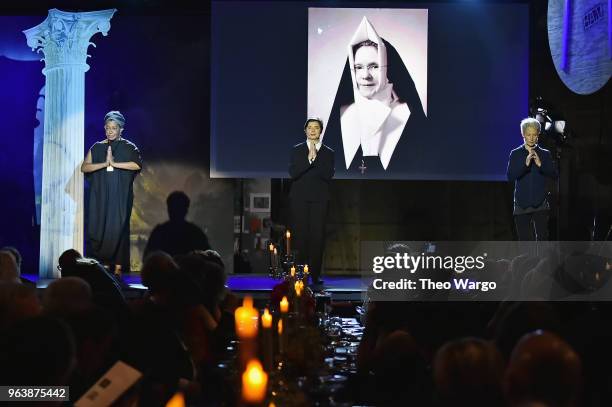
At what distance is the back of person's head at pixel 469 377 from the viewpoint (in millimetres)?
1716

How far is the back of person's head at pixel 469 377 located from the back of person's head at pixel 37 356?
78 cm

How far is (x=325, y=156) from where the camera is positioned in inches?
309

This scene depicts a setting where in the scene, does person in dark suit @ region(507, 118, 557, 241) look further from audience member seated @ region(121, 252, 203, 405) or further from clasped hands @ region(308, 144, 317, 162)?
audience member seated @ region(121, 252, 203, 405)

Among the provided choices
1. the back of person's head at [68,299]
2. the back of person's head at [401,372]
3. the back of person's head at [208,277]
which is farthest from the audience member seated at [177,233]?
the back of person's head at [68,299]

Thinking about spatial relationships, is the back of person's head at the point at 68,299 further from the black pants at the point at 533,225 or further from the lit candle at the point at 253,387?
the black pants at the point at 533,225

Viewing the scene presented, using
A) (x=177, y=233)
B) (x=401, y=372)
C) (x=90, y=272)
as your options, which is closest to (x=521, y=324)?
(x=401, y=372)

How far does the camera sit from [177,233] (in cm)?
946

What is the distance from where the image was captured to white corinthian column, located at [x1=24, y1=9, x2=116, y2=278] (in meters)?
8.99

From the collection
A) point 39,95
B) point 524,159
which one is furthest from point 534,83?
point 39,95

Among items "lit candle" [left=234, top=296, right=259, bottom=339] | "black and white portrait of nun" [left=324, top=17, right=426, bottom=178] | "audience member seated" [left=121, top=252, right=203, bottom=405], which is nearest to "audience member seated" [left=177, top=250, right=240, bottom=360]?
"audience member seated" [left=121, top=252, right=203, bottom=405]

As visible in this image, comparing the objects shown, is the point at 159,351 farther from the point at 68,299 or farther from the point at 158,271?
the point at 158,271

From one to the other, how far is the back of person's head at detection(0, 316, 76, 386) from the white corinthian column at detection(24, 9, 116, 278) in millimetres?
7411

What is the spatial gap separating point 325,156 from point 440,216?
2.21 meters

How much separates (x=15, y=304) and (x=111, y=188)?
19.4ft
